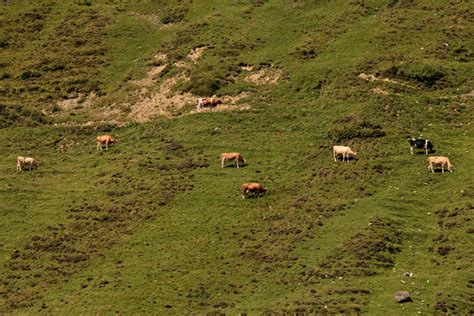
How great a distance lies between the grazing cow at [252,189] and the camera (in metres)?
67.8

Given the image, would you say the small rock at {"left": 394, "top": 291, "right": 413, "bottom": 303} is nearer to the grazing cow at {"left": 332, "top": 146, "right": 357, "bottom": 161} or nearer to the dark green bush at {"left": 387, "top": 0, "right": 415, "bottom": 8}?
the grazing cow at {"left": 332, "top": 146, "right": 357, "bottom": 161}

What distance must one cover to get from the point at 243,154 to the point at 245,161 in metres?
1.40

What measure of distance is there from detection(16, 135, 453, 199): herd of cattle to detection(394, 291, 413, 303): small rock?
18.9m

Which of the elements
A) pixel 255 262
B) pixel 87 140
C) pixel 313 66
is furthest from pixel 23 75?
pixel 255 262

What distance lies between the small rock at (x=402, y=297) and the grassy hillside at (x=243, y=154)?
51 centimetres

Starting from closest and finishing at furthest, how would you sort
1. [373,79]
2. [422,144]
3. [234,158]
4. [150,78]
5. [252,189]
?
[252,189] < [422,144] < [234,158] < [373,79] < [150,78]

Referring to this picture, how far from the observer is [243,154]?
76.0 meters

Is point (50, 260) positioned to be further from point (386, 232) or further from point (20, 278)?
point (386, 232)

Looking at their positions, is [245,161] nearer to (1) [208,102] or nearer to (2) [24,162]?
(1) [208,102]

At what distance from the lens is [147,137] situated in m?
82.5

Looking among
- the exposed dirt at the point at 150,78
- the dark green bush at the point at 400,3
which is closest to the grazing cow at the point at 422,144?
the dark green bush at the point at 400,3

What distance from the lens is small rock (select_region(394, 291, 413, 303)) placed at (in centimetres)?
5128

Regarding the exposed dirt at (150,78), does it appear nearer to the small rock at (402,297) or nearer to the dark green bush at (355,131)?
the dark green bush at (355,131)

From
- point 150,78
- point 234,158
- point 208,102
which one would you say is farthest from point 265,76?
point 234,158
